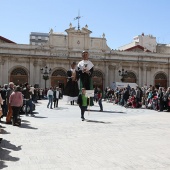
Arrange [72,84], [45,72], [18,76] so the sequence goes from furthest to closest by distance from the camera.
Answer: [18,76] → [45,72] → [72,84]

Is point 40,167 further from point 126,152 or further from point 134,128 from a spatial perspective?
point 134,128

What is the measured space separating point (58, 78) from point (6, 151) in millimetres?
36419

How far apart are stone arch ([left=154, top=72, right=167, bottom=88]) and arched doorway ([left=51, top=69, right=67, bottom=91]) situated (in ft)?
45.6

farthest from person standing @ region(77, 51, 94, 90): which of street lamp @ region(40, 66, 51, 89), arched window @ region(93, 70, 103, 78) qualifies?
arched window @ region(93, 70, 103, 78)

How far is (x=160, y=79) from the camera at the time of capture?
157ft

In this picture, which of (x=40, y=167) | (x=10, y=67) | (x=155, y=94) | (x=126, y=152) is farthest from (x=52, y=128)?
(x=10, y=67)

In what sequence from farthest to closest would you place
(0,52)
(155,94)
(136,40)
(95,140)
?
(136,40) < (0,52) < (155,94) < (95,140)

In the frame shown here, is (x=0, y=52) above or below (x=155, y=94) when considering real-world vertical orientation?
above

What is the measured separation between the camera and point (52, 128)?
11.3 m

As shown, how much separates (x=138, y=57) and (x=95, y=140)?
38865mm

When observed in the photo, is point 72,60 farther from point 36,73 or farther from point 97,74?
point 36,73

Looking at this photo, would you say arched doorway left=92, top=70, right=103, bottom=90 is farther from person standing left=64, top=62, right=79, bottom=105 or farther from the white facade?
person standing left=64, top=62, right=79, bottom=105

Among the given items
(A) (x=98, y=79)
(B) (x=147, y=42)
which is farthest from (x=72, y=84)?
(B) (x=147, y=42)

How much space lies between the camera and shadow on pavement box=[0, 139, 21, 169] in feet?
21.2
